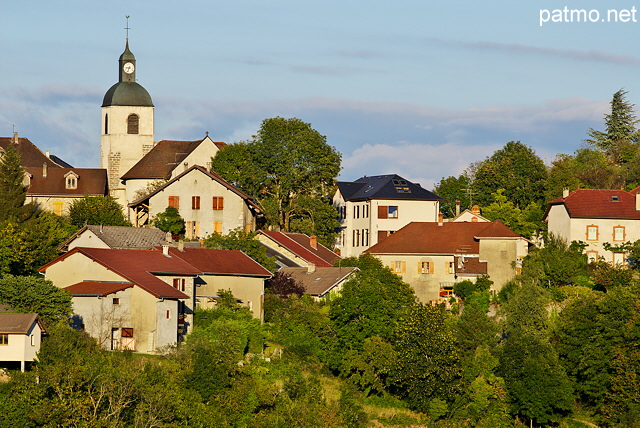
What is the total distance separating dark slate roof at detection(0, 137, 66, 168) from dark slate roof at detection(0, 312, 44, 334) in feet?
128

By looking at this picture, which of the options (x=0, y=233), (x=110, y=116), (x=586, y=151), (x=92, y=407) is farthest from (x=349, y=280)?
(x=586, y=151)

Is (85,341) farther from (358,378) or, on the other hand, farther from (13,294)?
(358,378)

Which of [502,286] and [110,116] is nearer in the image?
[502,286]

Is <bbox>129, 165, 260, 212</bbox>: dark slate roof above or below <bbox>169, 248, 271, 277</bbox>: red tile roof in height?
above

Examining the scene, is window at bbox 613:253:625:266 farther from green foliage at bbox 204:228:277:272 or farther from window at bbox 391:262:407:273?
green foliage at bbox 204:228:277:272

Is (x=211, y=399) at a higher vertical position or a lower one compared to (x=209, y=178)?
lower

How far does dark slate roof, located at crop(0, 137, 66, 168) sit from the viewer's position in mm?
85938

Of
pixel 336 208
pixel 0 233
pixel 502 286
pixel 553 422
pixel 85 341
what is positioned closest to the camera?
pixel 85 341

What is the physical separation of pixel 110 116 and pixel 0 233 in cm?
2776

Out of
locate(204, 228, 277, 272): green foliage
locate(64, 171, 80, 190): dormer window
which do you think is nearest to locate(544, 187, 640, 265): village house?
locate(204, 228, 277, 272): green foliage

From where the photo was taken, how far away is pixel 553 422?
55.6 meters

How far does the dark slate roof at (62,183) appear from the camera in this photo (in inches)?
3157

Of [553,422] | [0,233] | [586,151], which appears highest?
[586,151]

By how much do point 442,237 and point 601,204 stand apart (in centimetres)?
913
